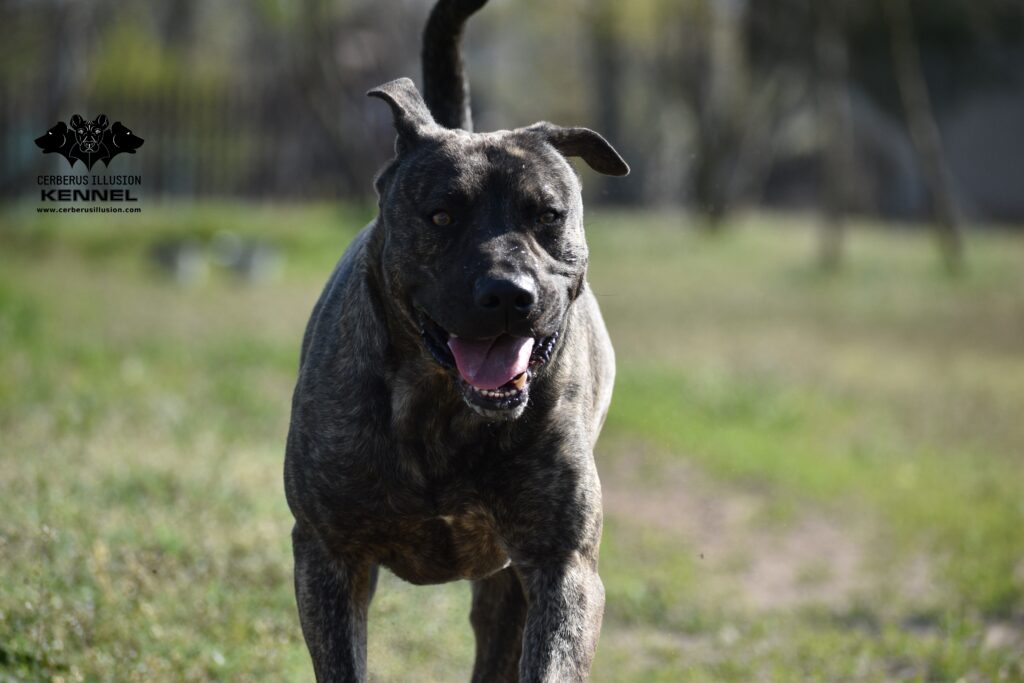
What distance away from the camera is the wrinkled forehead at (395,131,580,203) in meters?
3.84

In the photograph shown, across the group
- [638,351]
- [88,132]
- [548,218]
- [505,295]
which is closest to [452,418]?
[505,295]

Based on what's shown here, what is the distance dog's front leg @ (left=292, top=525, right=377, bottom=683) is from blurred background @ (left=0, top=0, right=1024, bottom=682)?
1207 millimetres

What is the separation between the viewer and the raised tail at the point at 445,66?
511 centimetres

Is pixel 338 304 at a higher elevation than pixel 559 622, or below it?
higher

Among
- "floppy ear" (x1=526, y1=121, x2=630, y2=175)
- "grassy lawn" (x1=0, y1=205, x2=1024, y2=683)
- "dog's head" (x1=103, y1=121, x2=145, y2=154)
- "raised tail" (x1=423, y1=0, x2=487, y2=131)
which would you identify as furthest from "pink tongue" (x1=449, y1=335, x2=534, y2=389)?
"dog's head" (x1=103, y1=121, x2=145, y2=154)

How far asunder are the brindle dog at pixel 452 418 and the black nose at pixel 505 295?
5 cm

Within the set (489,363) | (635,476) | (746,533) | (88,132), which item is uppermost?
(88,132)

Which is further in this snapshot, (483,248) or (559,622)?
(559,622)

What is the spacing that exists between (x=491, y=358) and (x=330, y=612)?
0.87 metres

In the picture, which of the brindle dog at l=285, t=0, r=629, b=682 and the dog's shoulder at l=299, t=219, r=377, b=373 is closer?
the brindle dog at l=285, t=0, r=629, b=682

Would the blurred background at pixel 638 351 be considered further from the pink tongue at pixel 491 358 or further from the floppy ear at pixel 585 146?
the pink tongue at pixel 491 358

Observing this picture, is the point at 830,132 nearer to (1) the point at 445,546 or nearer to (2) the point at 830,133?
(2) the point at 830,133

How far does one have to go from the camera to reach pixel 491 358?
146 inches

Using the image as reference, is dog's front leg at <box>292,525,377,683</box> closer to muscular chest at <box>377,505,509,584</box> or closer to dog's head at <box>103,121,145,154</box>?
muscular chest at <box>377,505,509,584</box>
